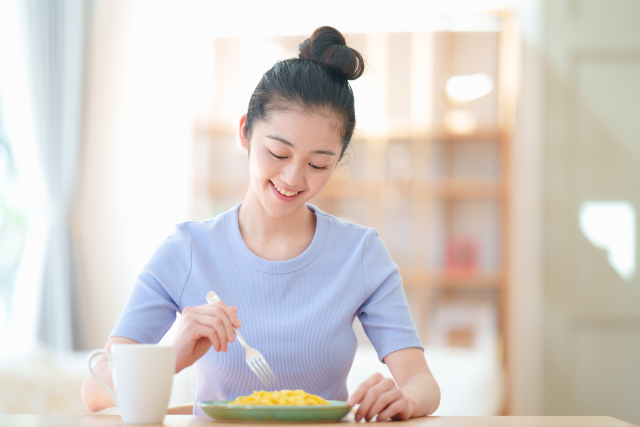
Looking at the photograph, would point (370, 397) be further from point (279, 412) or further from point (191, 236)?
point (191, 236)

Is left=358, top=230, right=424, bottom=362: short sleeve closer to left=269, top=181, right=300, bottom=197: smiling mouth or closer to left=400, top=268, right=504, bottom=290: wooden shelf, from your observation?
left=269, top=181, right=300, bottom=197: smiling mouth

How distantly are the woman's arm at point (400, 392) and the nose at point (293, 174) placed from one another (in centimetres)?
37

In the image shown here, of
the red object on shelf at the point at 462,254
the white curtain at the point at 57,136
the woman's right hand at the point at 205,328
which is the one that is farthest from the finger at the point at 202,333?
the red object on shelf at the point at 462,254

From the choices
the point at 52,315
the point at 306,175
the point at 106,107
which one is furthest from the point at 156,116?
the point at 306,175

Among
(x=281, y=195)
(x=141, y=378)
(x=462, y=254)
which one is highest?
(x=281, y=195)

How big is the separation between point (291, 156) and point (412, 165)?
283cm

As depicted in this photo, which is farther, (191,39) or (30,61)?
(191,39)

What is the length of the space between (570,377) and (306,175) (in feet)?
9.22

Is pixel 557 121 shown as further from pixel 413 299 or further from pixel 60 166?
pixel 60 166

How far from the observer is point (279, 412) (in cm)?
81

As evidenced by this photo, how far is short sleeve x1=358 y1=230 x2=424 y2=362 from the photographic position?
3.88ft

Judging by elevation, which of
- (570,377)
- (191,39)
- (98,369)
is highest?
(191,39)

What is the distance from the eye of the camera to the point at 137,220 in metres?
3.69

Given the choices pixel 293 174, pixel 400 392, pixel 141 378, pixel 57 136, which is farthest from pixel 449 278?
pixel 141 378
